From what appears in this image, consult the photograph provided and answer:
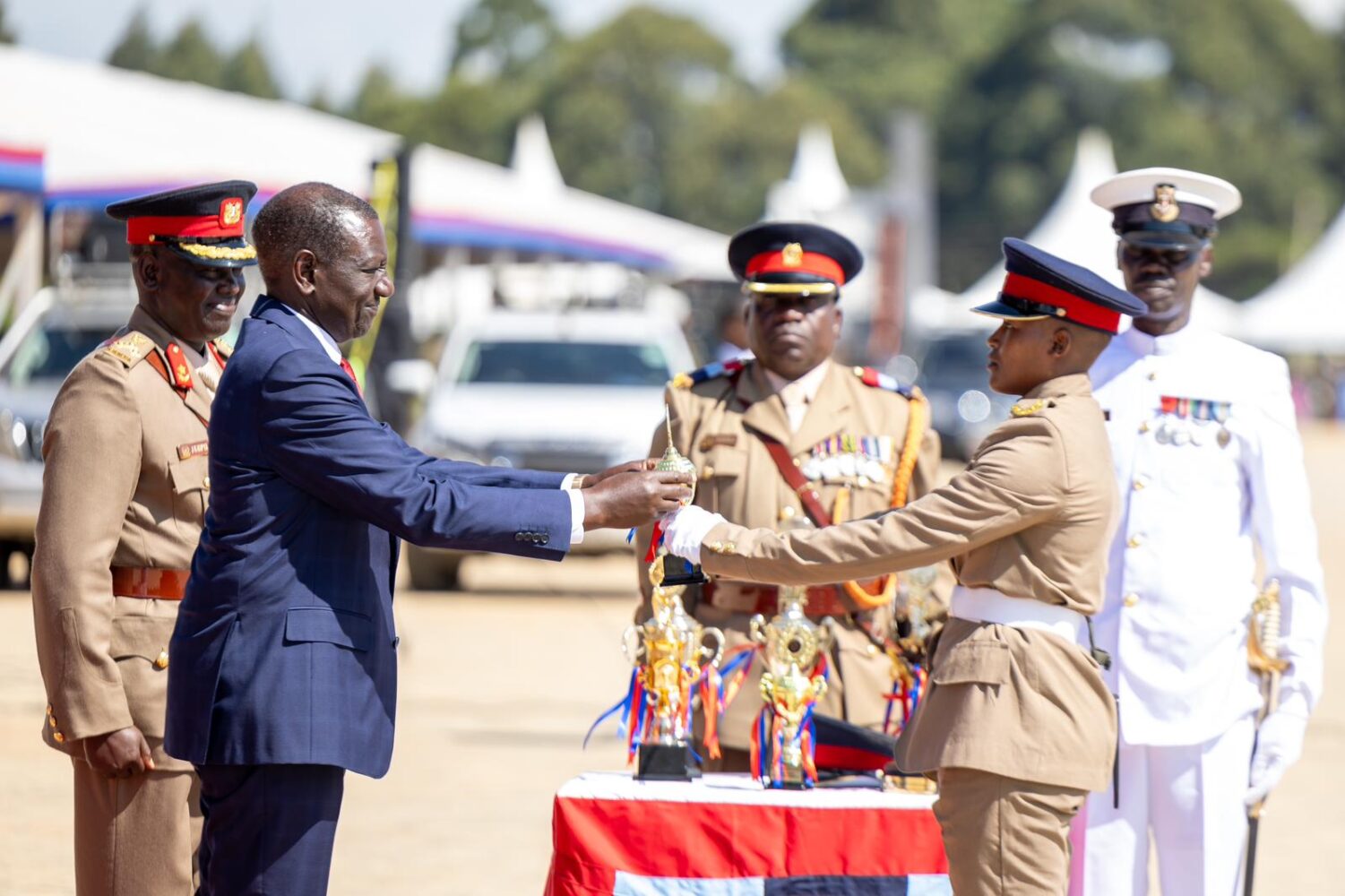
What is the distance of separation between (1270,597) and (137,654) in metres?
2.73

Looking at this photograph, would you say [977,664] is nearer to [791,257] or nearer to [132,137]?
[791,257]

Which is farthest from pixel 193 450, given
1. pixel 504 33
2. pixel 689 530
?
pixel 504 33

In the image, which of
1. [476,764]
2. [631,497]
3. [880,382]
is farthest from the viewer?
[476,764]

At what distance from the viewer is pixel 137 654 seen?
4148 millimetres

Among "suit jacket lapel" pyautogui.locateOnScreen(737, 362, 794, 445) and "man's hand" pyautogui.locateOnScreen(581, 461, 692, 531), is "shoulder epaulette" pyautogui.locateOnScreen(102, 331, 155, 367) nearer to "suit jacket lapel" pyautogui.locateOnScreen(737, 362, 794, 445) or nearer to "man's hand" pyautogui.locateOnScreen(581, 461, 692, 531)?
"man's hand" pyautogui.locateOnScreen(581, 461, 692, 531)

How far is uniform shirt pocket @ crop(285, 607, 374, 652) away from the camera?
358 cm

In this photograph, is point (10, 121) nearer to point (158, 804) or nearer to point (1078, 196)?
point (158, 804)

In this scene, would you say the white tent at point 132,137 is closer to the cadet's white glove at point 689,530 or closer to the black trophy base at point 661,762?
the black trophy base at point 661,762

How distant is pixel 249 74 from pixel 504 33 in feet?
114

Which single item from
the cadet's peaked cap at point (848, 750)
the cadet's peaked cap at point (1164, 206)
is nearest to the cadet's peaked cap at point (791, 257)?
the cadet's peaked cap at point (1164, 206)

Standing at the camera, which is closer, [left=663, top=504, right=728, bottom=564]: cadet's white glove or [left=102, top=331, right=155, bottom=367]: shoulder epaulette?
[left=102, top=331, right=155, bottom=367]: shoulder epaulette

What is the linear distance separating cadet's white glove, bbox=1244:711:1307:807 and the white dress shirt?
185 cm

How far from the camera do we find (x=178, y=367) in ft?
14.0

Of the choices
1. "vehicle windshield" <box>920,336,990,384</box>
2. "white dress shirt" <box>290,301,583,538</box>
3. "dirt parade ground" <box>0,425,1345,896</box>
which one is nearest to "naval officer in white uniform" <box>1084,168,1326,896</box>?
"white dress shirt" <box>290,301,583,538</box>
